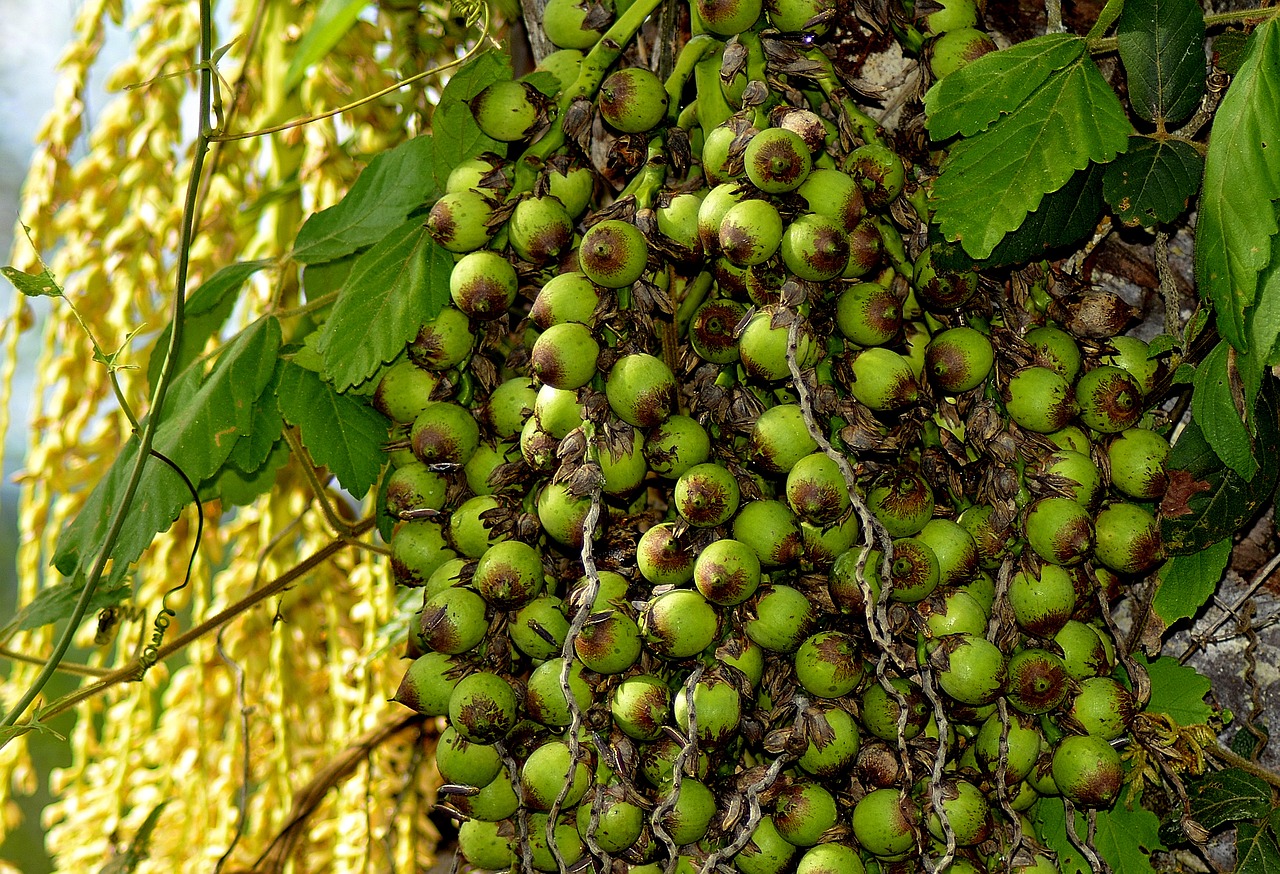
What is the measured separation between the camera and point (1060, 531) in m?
0.80

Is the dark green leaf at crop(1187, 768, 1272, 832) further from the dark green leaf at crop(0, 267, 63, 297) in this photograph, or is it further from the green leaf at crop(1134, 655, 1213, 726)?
the dark green leaf at crop(0, 267, 63, 297)

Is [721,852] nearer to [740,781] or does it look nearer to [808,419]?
[740,781]

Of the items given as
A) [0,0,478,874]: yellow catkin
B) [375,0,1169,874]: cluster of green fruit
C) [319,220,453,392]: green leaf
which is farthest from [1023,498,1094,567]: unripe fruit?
[0,0,478,874]: yellow catkin

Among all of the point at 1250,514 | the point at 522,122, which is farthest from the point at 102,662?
the point at 1250,514

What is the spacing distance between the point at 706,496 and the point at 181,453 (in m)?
0.65

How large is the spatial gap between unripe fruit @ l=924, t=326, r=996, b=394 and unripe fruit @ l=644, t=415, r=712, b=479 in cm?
19

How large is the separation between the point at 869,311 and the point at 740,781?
1.17 ft

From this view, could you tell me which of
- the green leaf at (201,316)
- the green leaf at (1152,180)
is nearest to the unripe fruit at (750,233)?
the green leaf at (1152,180)

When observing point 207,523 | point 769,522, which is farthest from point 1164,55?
point 207,523

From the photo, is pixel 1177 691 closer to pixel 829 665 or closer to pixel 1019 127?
pixel 829 665

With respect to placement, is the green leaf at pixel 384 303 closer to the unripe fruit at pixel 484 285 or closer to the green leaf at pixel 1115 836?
the unripe fruit at pixel 484 285

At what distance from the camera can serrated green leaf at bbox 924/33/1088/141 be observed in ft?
2.78

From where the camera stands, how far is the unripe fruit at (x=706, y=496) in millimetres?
759

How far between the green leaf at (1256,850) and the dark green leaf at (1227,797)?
0.01 meters
